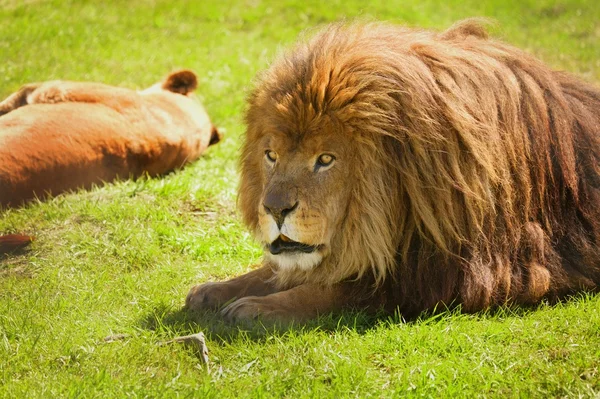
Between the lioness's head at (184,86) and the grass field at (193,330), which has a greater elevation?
the lioness's head at (184,86)

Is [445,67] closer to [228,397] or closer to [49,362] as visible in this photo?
[228,397]

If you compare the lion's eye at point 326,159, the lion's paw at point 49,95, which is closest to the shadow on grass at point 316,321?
the lion's eye at point 326,159

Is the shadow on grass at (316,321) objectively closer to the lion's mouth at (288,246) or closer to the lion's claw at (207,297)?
the lion's claw at (207,297)

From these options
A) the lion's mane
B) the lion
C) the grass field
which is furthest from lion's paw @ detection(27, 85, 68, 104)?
the lion's mane

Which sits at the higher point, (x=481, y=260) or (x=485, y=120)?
(x=485, y=120)

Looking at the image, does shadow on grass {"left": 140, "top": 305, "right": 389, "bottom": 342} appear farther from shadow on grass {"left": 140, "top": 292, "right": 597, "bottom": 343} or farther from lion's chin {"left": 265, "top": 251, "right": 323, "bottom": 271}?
lion's chin {"left": 265, "top": 251, "right": 323, "bottom": 271}

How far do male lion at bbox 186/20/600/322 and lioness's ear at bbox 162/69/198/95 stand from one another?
3.81 metres

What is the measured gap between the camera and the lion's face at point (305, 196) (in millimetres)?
4434

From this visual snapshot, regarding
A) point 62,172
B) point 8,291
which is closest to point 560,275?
point 8,291

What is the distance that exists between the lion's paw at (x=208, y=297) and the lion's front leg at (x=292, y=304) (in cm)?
24

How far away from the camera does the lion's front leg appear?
14.9ft

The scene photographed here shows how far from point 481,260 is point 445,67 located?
106 cm

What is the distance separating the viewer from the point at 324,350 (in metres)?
4.26

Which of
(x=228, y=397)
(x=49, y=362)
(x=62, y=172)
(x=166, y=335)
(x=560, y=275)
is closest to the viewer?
(x=228, y=397)
